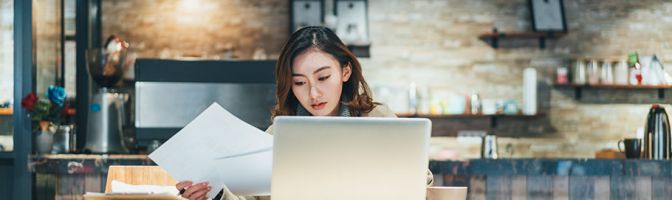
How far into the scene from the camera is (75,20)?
6395mm

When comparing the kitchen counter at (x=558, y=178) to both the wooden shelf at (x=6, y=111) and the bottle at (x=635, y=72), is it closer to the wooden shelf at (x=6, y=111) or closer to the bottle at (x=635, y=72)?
the wooden shelf at (x=6, y=111)

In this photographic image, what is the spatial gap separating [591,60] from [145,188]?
4595mm

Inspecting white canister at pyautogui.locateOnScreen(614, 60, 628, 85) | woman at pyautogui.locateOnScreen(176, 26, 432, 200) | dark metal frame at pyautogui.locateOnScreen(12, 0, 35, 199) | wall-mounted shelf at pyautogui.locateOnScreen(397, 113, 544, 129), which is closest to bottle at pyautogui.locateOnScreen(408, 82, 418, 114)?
wall-mounted shelf at pyautogui.locateOnScreen(397, 113, 544, 129)

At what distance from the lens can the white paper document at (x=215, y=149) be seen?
2.25 metres

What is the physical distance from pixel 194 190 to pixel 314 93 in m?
0.43

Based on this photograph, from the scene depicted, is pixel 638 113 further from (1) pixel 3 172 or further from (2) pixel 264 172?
(2) pixel 264 172

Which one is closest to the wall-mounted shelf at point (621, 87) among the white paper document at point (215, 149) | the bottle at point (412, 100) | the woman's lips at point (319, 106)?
the bottle at point (412, 100)

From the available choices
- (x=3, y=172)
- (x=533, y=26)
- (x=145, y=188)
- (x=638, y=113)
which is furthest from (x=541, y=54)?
(x=145, y=188)

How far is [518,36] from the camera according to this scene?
709 cm

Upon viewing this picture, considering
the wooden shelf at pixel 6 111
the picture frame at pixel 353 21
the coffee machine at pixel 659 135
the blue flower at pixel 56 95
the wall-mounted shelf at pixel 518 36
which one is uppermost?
the picture frame at pixel 353 21

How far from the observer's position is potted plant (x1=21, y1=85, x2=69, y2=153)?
511 centimetres

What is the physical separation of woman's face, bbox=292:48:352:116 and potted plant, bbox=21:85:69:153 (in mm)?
2828

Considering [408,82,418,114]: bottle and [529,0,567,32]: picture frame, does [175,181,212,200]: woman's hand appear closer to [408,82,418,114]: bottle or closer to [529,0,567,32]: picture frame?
[408,82,418,114]: bottle

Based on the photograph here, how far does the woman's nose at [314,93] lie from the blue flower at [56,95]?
3079mm
